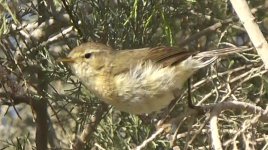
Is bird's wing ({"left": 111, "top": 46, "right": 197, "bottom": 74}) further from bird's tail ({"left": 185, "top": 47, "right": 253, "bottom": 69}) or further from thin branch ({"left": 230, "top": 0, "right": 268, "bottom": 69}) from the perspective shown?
thin branch ({"left": 230, "top": 0, "right": 268, "bottom": 69})

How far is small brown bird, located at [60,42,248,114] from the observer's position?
4.13 meters

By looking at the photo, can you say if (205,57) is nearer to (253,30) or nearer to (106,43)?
(106,43)

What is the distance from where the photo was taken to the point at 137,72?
168 inches

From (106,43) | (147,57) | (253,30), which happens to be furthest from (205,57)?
(253,30)

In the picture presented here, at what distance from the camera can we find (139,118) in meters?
4.64

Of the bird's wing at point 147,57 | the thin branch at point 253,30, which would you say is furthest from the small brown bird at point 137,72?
the thin branch at point 253,30

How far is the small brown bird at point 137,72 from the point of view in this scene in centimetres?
413

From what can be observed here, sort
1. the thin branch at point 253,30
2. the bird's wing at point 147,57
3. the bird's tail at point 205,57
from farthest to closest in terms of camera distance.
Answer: the bird's wing at point 147,57, the bird's tail at point 205,57, the thin branch at point 253,30

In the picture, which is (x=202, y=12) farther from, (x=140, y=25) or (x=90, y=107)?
(x=90, y=107)

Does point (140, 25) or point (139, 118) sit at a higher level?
point (140, 25)

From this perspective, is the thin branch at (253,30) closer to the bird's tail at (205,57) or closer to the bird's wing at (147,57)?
the bird's tail at (205,57)

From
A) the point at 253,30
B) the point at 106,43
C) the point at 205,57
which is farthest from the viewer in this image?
the point at 106,43

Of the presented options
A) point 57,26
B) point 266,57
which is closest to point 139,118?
point 57,26

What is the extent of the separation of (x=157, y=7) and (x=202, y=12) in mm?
1060
